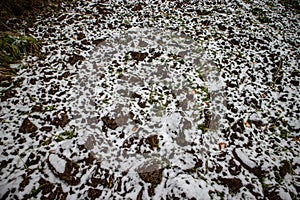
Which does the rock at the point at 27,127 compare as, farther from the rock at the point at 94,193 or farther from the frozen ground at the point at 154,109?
the rock at the point at 94,193

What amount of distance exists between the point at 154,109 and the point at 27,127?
4.70 feet

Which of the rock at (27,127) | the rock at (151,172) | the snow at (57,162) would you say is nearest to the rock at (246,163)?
A: the rock at (151,172)

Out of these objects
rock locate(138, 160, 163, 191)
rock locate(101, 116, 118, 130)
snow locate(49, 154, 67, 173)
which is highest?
rock locate(101, 116, 118, 130)

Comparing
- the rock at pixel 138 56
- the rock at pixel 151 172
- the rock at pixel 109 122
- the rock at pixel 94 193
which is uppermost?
the rock at pixel 138 56

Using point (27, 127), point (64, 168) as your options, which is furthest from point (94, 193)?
point (27, 127)

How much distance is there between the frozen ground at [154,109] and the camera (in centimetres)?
175

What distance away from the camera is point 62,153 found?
189 cm

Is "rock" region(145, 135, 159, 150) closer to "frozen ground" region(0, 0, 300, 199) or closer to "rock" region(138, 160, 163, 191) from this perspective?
"frozen ground" region(0, 0, 300, 199)

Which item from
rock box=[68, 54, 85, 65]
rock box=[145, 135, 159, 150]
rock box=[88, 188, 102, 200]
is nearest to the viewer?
rock box=[88, 188, 102, 200]

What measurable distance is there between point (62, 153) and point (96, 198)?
0.58m

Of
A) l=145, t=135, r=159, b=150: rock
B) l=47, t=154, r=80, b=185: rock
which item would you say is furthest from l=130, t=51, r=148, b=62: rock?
l=47, t=154, r=80, b=185: rock

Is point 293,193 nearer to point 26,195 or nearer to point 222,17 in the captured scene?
point 26,195

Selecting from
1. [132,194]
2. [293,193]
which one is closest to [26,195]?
[132,194]

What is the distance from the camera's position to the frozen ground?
1.75 metres
